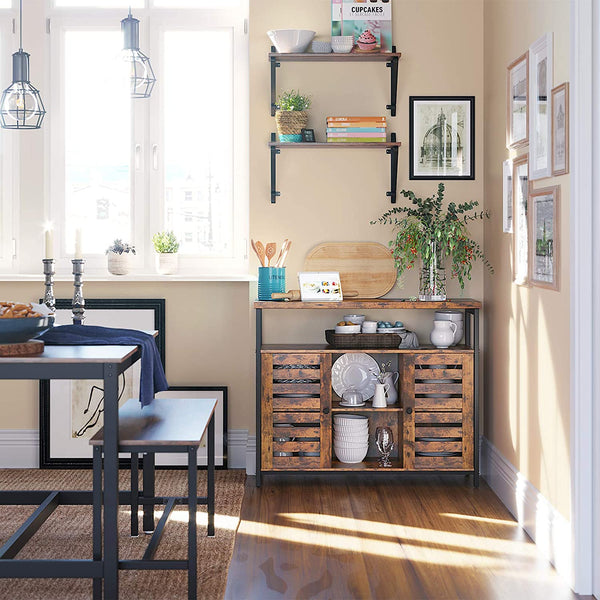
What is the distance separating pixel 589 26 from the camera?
2.74 m

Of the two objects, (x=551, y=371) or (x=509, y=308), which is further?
(x=509, y=308)

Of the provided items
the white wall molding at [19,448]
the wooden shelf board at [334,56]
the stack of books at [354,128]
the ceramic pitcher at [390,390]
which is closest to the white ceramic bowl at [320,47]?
the wooden shelf board at [334,56]

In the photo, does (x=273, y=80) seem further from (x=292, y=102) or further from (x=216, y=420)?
(x=216, y=420)

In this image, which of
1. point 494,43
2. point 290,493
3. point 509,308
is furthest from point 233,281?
point 494,43

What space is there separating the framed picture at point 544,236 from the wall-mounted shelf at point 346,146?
3.37 ft

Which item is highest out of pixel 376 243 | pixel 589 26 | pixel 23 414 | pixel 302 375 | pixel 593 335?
pixel 589 26

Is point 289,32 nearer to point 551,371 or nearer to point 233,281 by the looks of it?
point 233,281

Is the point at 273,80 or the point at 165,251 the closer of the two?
the point at 273,80

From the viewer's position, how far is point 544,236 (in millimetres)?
3146

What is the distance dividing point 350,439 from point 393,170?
1449 millimetres

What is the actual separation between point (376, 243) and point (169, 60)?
1.60m

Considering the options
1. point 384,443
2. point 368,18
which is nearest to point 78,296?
point 384,443

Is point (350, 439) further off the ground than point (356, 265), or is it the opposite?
point (356, 265)

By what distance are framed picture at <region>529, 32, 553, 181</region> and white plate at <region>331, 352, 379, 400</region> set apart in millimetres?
1409
